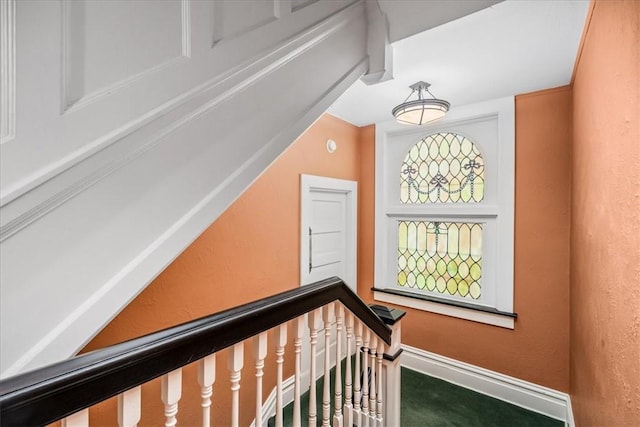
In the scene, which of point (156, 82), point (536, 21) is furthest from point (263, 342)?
point (536, 21)

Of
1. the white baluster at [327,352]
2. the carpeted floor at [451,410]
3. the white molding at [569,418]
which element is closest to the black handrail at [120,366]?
the white baluster at [327,352]

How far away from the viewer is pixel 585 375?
61.2 inches

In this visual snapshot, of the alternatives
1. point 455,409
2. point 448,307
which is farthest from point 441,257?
point 455,409

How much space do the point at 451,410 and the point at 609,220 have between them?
1961 millimetres

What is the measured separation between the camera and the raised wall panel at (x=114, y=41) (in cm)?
62

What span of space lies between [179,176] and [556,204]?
2669mm

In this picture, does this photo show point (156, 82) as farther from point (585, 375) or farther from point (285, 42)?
point (585, 375)

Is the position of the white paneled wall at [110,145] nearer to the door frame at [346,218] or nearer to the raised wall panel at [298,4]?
the raised wall panel at [298,4]

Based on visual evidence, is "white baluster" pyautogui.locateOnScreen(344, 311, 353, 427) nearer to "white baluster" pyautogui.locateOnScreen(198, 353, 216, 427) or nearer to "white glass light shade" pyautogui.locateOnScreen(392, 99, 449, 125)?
"white baluster" pyautogui.locateOnScreen(198, 353, 216, 427)

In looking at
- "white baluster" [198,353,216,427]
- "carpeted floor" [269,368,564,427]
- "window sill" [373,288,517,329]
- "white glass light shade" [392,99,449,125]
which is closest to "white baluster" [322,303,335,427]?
"white baluster" [198,353,216,427]

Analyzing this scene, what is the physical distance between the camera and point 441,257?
9.37 feet

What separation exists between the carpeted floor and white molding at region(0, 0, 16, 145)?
2101 mm

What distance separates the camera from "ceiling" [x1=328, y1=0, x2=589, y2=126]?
1.37 metres

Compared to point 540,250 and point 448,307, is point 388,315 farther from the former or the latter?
point 540,250
